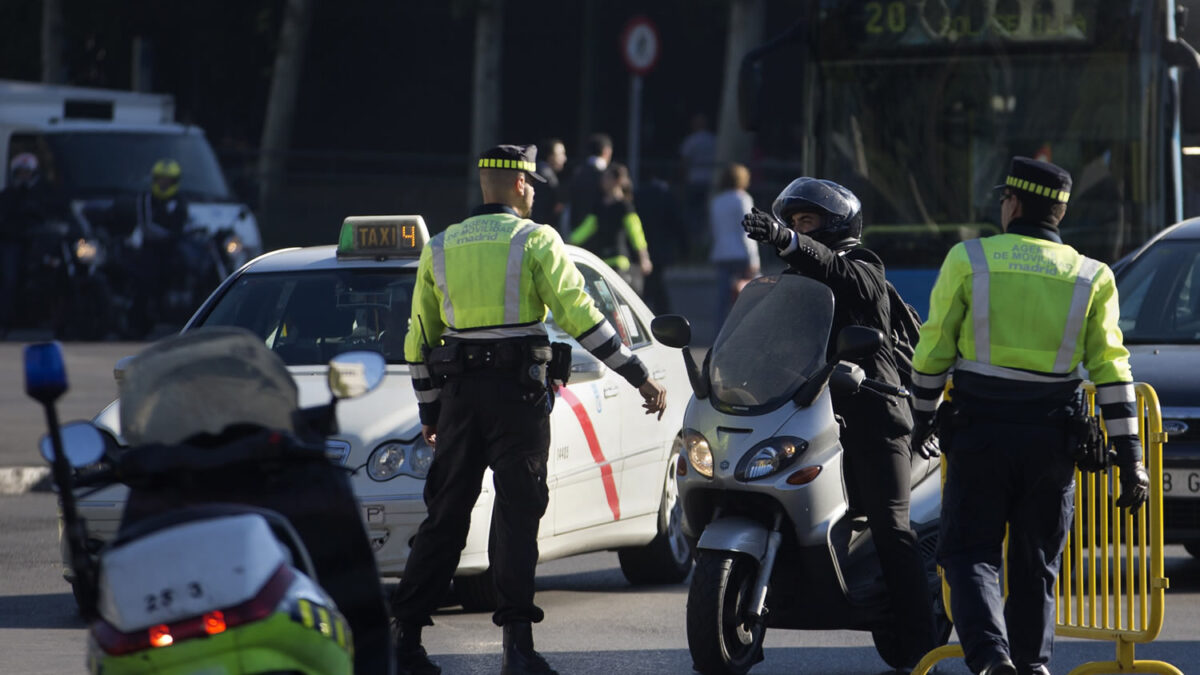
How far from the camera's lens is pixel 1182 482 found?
26.3 ft

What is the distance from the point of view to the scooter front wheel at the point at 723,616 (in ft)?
19.7

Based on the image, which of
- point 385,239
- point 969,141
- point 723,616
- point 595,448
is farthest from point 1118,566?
point 969,141

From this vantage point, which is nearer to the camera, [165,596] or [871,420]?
[165,596]

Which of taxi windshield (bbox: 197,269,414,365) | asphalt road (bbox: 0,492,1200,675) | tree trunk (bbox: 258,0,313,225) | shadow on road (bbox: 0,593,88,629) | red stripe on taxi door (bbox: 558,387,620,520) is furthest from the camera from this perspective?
tree trunk (bbox: 258,0,313,225)

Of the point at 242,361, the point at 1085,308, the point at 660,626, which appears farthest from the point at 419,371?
the point at 242,361

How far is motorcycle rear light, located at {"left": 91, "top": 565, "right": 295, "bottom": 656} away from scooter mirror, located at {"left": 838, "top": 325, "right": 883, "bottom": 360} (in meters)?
2.98

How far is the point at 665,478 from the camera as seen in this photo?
8.57 meters

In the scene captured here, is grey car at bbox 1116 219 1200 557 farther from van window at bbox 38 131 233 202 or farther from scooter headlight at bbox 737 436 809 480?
van window at bbox 38 131 233 202

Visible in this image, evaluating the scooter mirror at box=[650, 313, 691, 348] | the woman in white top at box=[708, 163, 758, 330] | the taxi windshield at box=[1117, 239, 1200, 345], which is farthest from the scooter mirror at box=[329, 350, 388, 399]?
the woman in white top at box=[708, 163, 758, 330]

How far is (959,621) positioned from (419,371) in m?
1.97

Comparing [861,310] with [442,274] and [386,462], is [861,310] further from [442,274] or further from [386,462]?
[386,462]

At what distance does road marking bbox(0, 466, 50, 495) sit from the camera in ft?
37.1

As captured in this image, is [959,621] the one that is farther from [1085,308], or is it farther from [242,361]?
[242,361]

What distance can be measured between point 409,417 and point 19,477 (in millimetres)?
4606
